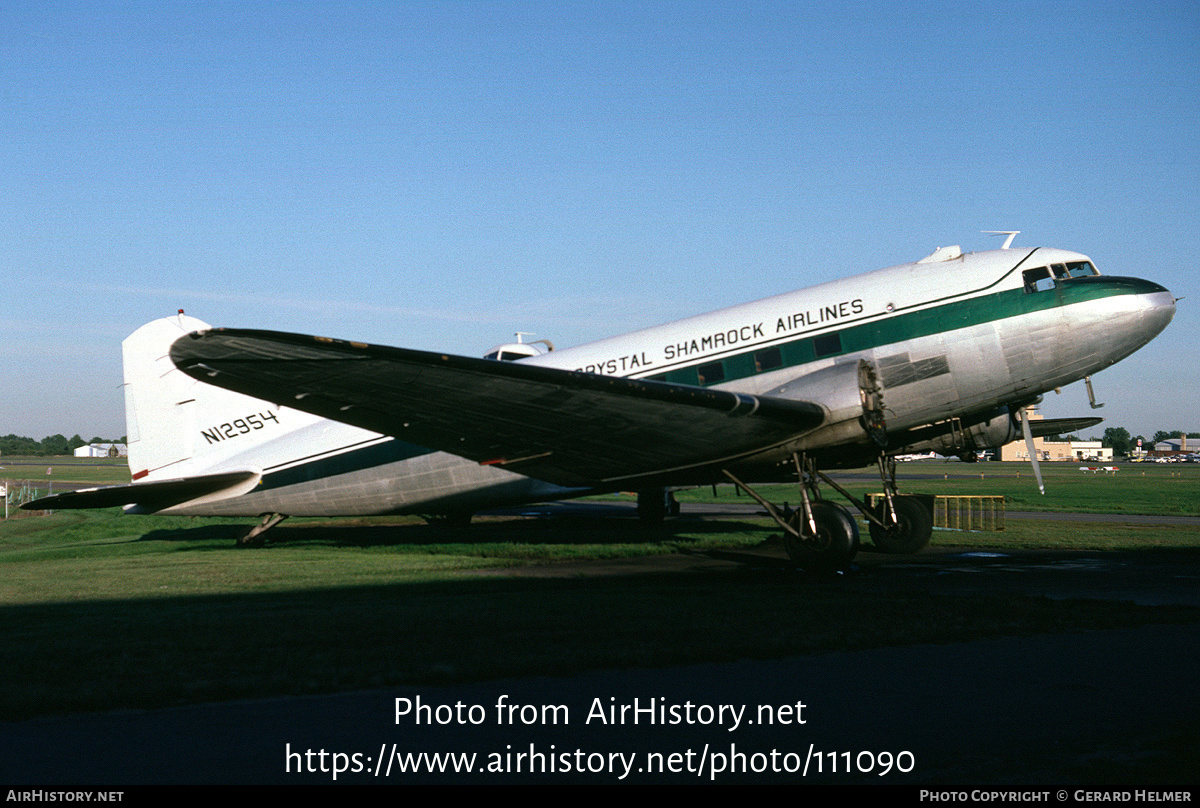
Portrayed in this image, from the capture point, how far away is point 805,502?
13969 millimetres

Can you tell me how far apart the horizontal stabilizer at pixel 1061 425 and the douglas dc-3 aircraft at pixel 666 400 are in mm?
3827

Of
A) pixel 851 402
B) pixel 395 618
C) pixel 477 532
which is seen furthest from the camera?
pixel 477 532

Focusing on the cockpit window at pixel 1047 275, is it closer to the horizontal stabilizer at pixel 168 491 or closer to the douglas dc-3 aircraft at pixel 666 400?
the douglas dc-3 aircraft at pixel 666 400

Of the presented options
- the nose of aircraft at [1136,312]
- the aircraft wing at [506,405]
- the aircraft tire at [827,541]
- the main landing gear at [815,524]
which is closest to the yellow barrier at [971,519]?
the main landing gear at [815,524]

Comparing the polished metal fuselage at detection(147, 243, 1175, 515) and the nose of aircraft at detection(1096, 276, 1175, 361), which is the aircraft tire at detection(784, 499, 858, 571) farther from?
the nose of aircraft at detection(1096, 276, 1175, 361)

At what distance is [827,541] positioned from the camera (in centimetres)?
1355

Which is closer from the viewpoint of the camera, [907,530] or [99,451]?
[907,530]

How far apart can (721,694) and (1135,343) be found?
469 inches

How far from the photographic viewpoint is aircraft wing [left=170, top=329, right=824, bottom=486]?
9.70 meters

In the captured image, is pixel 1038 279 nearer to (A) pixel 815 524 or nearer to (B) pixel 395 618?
(A) pixel 815 524

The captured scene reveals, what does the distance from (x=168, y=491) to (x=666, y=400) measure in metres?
12.8

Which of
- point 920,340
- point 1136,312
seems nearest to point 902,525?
point 920,340

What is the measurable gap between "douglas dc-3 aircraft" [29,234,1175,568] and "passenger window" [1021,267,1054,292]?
0.12ft

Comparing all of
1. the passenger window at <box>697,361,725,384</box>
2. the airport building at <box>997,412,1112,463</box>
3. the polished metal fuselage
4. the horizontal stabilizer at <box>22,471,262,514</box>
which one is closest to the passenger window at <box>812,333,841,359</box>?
the polished metal fuselage
